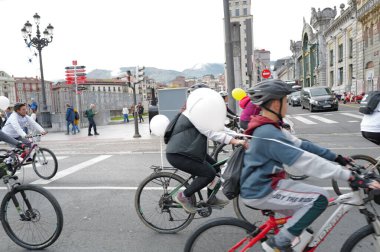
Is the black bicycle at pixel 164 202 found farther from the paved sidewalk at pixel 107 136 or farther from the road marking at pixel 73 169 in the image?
the paved sidewalk at pixel 107 136

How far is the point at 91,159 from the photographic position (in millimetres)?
9625

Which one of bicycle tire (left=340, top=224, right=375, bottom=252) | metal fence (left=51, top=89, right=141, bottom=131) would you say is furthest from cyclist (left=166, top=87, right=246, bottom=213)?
metal fence (left=51, top=89, right=141, bottom=131)

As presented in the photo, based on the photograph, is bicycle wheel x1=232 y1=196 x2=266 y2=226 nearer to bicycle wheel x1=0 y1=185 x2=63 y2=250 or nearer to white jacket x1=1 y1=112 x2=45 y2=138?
bicycle wheel x1=0 y1=185 x2=63 y2=250

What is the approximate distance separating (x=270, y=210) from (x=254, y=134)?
2.10ft

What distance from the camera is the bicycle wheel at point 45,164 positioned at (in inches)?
295

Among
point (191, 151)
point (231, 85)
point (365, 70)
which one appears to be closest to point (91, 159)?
point (231, 85)

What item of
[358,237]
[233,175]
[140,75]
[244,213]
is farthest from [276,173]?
[140,75]

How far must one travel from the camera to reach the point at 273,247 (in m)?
2.48

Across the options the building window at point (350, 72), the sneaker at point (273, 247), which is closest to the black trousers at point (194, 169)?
the sneaker at point (273, 247)

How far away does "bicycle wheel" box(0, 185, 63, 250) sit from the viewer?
→ 376 cm

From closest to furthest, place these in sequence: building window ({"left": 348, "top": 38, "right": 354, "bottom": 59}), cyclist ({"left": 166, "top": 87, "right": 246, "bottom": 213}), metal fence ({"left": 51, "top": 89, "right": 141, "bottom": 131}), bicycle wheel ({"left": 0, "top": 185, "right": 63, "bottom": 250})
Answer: cyclist ({"left": 166, "top": 87, "right": 246, "bottom": 213}), bicycle wheel ({"left": 0, "top": 185, "right": 63, "bottom": 250}), metal fence ({"left": 51, "top": 89, "right": 141, "bottom": 131}), building window ({"left": 348, "top": 38, "right": 354, "bottom": 59})

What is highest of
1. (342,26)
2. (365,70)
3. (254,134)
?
(342,26)

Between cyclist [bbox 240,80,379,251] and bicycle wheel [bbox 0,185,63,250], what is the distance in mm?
2409

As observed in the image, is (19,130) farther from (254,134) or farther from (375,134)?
(375,134)
